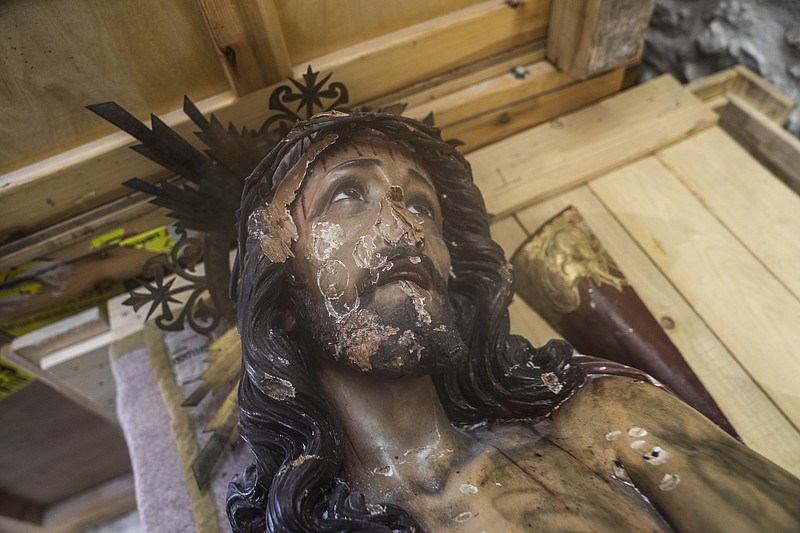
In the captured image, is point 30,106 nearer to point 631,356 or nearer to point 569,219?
point 569,219

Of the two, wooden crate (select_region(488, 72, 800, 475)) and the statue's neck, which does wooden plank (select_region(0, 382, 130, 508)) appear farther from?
wooden crate (select_region(488, 72, 800, 475))

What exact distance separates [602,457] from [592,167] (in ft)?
3.77

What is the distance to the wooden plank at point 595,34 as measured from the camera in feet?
6.81

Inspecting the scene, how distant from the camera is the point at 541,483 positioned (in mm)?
1194

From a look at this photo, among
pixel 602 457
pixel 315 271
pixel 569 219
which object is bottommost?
pixel 602 457

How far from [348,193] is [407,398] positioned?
1.36ft

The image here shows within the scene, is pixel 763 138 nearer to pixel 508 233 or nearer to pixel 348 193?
pixel 508 233

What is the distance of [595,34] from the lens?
2.10m

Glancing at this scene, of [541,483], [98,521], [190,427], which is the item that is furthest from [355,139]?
[98,521]

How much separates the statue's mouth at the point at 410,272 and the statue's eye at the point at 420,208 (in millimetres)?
123

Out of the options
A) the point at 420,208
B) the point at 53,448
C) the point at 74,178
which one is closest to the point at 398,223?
the point at 420,208

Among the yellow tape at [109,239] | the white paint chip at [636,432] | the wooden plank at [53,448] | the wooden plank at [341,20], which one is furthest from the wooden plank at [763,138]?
the wooden plank at [53,448]

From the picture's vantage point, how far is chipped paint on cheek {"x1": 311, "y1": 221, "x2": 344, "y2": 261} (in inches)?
48.4

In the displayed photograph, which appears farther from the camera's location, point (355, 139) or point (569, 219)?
point (569, 219)
